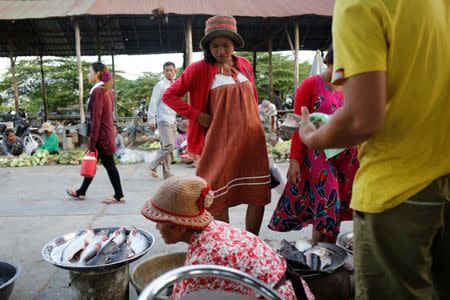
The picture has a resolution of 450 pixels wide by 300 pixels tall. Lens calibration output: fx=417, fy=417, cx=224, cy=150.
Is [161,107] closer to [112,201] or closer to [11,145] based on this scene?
[112,201]

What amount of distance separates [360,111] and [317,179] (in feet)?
5.66

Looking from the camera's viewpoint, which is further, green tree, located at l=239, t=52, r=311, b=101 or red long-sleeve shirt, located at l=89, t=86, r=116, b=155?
green tree, located at l=239, t=52, r=311, b=101

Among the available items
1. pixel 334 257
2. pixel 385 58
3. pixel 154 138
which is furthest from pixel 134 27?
pixel 385 58

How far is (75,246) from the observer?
8.43ft

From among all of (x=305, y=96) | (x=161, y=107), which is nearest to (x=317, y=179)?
(x=305, y=96)

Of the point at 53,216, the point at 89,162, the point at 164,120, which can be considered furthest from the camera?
the point at 164,120

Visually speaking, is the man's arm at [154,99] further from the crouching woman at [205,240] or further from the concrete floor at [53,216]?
the crouching woman at [205,240]

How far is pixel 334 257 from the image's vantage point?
279 cm

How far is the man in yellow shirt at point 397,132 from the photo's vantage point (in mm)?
1204

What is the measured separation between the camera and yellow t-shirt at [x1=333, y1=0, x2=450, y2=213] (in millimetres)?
1200

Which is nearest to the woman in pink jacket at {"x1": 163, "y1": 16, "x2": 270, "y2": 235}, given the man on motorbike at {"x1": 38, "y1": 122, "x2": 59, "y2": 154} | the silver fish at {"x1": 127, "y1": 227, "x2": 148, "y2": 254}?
the silver fish at {"x1": 127, "y1": 227, "x2": 148, "y2": 254}

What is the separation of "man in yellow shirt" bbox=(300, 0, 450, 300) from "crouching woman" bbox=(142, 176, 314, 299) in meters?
0.48

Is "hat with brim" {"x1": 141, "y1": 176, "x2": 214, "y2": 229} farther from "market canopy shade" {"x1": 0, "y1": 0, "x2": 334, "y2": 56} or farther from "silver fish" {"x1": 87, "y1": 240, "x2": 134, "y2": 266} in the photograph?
"market canopy shade" {"x1": 0, "y1": 0, "x2": 334, "y2": 56}

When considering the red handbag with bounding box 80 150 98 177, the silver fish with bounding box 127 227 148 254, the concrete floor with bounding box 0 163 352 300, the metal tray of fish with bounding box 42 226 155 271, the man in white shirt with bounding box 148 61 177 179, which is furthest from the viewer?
the man in white shirt with bounding box 148 61 177 179
